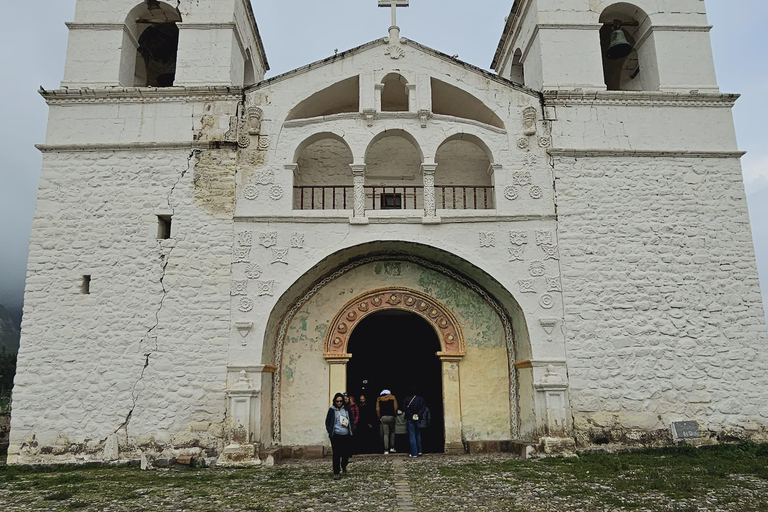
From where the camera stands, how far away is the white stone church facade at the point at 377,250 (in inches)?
379

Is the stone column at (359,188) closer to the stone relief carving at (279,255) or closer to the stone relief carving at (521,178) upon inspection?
the stone relief carving at (279,255)

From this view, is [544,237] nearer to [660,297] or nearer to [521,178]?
[521,178]

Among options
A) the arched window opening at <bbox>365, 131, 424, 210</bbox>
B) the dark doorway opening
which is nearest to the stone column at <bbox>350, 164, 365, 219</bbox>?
the arched window opening at <bbox>365, 131, 424, 210</bbox>

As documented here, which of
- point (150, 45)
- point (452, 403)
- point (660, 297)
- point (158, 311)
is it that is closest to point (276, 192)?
point (158, 311)

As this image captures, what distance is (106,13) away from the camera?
36.3 feet

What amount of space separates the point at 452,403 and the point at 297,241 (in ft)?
12.5

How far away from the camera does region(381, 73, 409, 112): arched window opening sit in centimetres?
1117

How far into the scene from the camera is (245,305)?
9844 mm

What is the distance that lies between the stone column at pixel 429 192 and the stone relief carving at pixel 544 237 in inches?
69.2

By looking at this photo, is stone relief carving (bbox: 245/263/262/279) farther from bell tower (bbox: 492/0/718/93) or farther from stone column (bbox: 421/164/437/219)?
bell tower (bbox: 492/0/718/93)

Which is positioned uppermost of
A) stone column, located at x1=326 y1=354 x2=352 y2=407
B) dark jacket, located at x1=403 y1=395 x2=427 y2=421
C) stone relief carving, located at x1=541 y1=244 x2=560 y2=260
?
stone relief carving, located at x1=541 y1=244 x2=560 y2=260

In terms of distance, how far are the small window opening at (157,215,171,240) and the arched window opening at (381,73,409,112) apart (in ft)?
14.7

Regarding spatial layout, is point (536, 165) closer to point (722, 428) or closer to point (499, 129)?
point (499, 129)

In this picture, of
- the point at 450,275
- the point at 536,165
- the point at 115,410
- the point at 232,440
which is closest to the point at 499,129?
the point at 536,165
